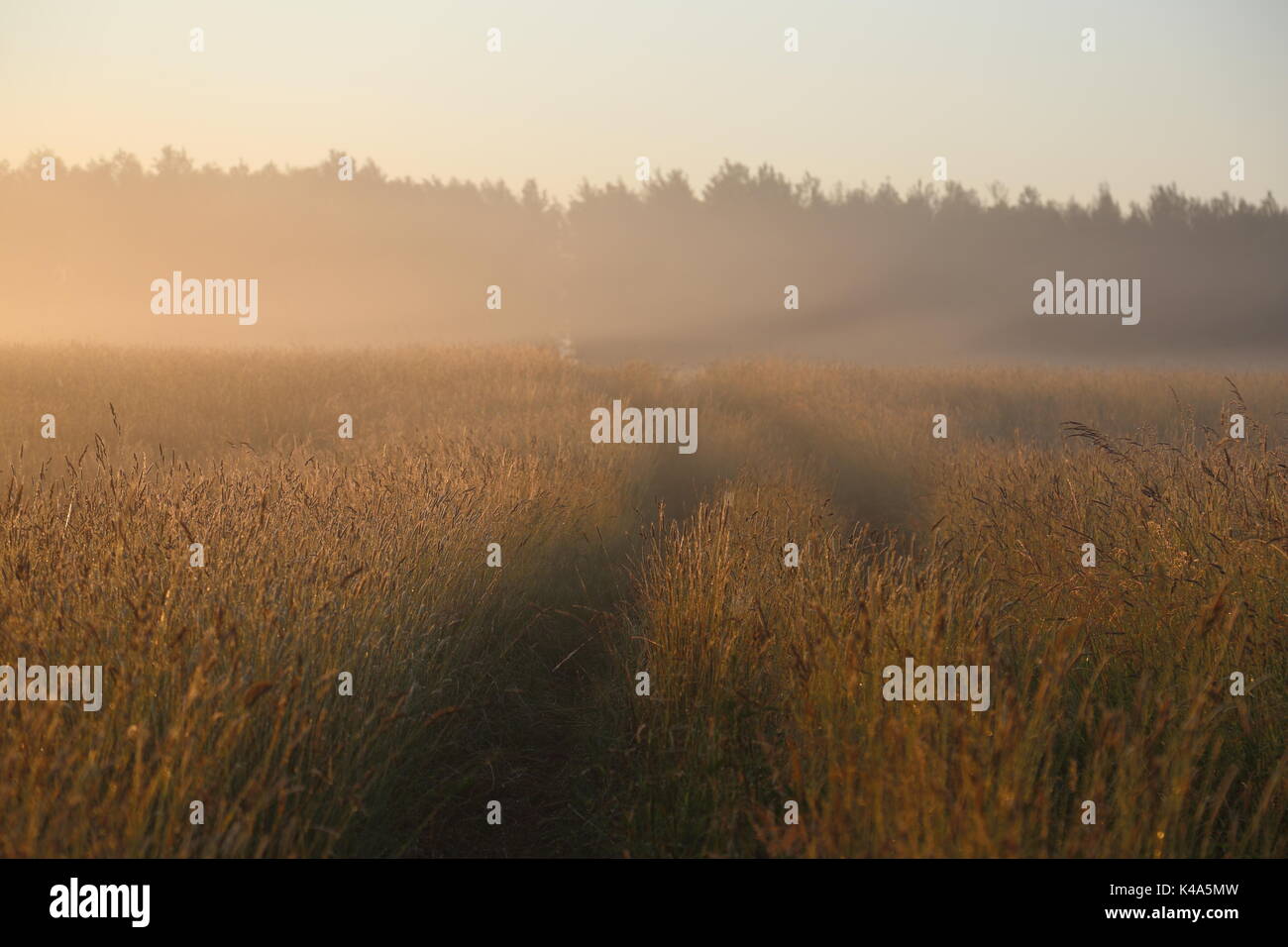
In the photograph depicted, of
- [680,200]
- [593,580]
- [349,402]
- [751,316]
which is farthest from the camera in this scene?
[680,200]

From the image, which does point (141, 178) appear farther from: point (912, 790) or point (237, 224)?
point (912, 790)

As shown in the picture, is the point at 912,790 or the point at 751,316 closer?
the point at 912,790

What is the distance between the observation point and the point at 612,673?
13.4ft

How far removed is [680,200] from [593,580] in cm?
4958

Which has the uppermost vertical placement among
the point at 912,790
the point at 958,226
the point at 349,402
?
the point at 958,226

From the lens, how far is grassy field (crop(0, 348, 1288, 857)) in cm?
209

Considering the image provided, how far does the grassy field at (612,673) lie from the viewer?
2090 mm

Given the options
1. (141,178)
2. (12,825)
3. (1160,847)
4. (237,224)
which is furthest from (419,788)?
(141,178)

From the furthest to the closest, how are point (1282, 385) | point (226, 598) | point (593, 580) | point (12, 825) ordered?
point (1282, 385) → point (593, 580) → point (226, 598) → point (12, 825)

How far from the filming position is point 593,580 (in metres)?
5.34
